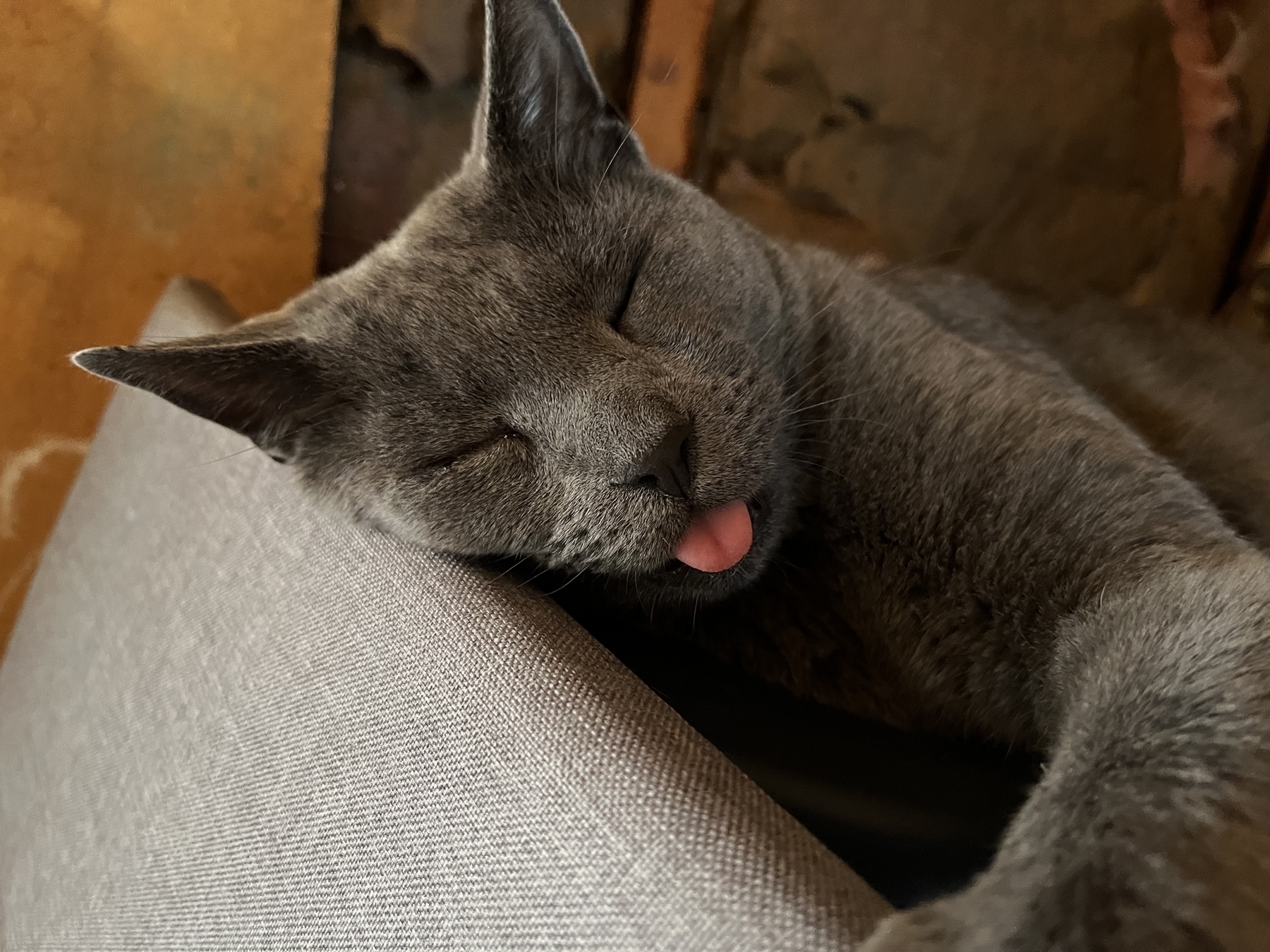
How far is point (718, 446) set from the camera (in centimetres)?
80

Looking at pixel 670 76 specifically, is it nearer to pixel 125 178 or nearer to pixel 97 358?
pixel 125 178

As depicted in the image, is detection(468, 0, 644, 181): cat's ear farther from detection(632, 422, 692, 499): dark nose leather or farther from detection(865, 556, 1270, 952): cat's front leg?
detection(865, 556, 1270, 952): cat's front leg

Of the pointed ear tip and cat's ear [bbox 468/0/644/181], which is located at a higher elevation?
cat's ear [bbox 468/0/644/181]

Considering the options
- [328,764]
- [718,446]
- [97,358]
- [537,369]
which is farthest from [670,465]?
[97,358]

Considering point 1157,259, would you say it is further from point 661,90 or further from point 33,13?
point 33,13

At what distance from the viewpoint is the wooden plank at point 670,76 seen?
1683 mm

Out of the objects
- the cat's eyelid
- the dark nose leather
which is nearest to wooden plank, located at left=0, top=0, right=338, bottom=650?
the cat's eyelid

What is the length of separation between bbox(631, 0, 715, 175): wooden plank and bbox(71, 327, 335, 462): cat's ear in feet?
3.42

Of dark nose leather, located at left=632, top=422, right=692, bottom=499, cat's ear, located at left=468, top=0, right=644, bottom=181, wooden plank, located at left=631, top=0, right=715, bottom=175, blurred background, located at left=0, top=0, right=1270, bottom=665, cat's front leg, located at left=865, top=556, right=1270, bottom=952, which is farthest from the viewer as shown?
wooden plank, located at left=631, top=0, right=715, bottom=175

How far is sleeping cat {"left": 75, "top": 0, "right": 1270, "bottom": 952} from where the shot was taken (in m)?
0.77

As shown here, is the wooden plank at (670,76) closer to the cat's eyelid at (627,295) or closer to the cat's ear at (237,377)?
the cat's eyelid at (627,295)

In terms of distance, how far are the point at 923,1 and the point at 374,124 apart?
1085mm

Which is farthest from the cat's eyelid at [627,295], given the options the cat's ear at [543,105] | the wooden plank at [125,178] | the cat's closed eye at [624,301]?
the wooden plank at [125,178]

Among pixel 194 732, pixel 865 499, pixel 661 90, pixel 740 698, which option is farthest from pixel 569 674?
pixel 661 90
